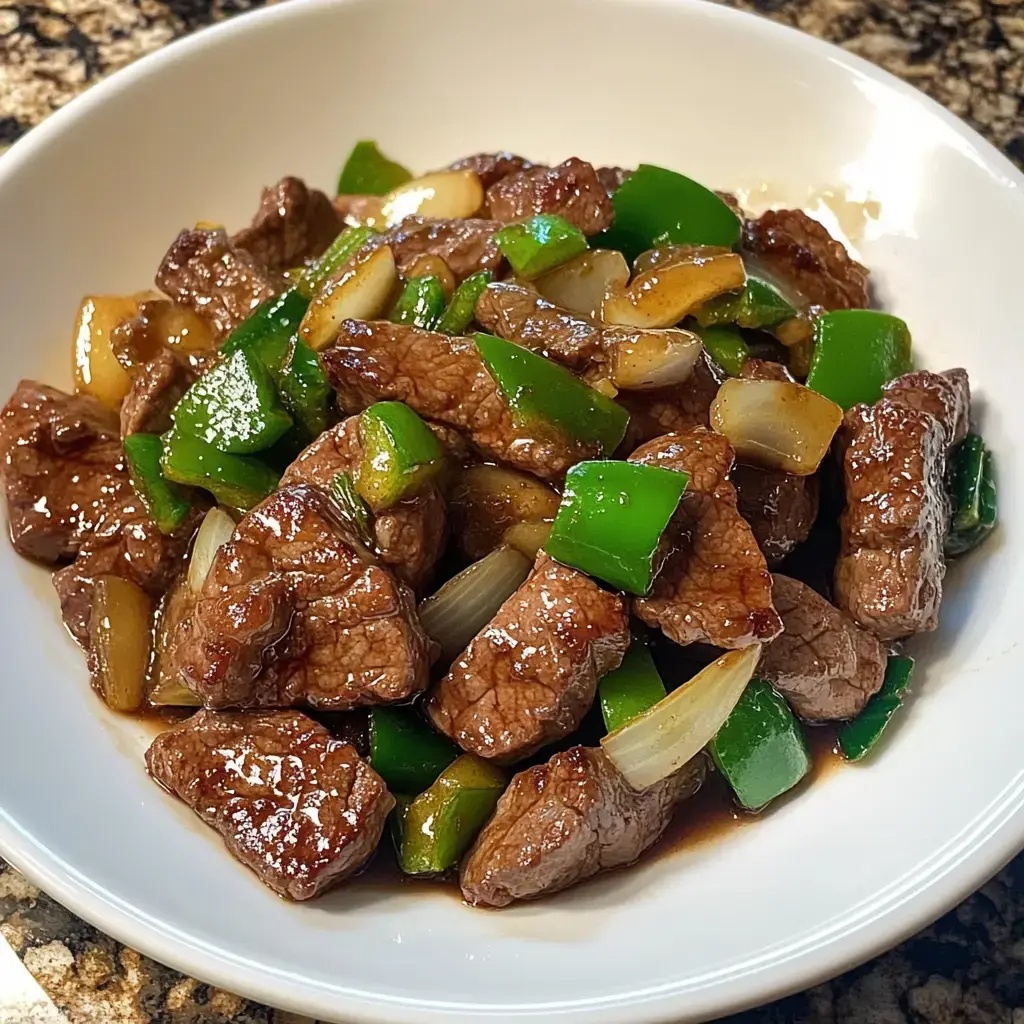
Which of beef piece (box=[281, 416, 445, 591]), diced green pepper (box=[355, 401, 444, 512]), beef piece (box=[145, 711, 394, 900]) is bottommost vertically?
beef piece (box=[145, 711, 394, 900])

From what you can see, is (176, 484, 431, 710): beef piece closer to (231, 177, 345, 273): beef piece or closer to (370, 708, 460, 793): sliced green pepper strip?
(370, 708, 460, 793): sliced green pepper strip

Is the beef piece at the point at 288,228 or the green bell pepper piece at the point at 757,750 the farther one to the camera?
the beef piece at the point at 288,228

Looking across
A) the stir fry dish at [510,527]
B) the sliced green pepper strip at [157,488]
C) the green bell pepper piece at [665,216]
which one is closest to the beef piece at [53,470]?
the stir fry dish at [510,527]

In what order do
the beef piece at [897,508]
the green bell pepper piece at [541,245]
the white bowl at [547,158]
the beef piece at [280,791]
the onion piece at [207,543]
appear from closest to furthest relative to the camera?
the white bowl at [547,158]
the beef piece at [280,791]
the beef piece at [897,508]
the onion piece at [207,543]
the green bell pepper piece at [541,245]

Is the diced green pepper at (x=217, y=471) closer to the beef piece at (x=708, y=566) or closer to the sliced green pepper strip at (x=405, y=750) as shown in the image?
the sliced green pepper strip at (x=405, y=750)

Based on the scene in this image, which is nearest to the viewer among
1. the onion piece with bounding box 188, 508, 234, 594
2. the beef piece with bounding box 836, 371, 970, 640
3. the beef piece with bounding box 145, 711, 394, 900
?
the beef piece with bounding box 145, 711, 394, 900

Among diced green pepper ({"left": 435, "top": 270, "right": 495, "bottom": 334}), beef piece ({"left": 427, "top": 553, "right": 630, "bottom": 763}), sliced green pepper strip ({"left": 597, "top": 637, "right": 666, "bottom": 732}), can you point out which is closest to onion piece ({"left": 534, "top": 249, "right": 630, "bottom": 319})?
diced green pepper ({"left": 435, "top": 270, "right": 495, "bottom": 334})

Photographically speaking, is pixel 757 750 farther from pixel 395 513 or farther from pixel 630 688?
pixel 395 513
